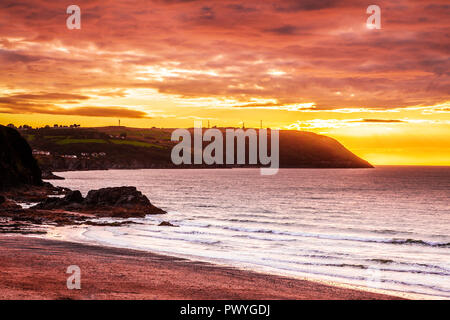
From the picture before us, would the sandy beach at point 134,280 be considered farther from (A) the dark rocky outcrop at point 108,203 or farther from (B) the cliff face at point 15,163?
(B) the cliff face at point 15,163

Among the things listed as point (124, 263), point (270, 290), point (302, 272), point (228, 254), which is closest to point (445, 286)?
point (302, 272)

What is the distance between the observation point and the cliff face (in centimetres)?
7430

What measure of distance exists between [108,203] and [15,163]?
3629 cm

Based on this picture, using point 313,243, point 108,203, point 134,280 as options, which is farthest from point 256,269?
point 108,203

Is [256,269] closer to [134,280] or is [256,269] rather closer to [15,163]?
[134,280]

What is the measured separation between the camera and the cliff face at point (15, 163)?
244ft

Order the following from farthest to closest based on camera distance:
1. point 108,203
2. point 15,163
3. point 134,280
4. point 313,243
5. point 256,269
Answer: point 15,163 < point 108,203 < point 313,243 < point 256,269 < point 134,280

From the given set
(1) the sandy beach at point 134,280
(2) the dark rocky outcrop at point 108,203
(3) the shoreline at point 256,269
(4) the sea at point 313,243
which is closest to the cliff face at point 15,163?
(2) the dark rocky outcrop at point 108,203

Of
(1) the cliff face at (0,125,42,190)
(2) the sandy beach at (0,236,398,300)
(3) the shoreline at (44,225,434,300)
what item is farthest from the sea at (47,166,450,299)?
(1) the cliff face at (0,125,42,190)

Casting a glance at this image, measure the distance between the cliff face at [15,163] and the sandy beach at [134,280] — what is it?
180 ft

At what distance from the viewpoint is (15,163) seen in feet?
265

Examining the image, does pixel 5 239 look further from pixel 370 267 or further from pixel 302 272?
pixel 370 267

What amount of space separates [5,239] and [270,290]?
1866cm

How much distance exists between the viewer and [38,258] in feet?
69.5
